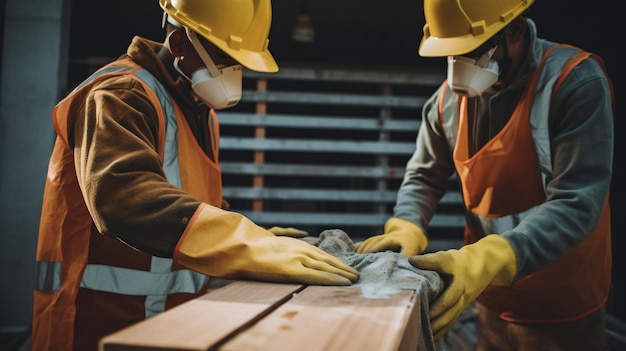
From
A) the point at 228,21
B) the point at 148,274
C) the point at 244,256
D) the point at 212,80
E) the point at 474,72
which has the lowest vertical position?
the point at 148,274

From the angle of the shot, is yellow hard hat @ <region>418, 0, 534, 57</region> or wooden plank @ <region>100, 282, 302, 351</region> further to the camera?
yellow hard hat @ <region>418, 0, 534, 57</region>

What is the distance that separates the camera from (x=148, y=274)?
2.00 metres

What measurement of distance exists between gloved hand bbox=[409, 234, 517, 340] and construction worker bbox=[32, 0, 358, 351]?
0.92 ft

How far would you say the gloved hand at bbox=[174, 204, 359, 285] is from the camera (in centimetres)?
148

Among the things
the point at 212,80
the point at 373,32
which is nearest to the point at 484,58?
the point at 212,80

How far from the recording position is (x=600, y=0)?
4.57 meters

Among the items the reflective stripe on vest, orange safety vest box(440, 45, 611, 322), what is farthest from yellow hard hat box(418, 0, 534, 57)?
the reflective stripe on vest

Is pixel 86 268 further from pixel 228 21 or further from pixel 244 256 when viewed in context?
pixel 228 21

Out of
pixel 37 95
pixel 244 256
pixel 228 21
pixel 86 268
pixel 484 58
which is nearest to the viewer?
pixel 244 256

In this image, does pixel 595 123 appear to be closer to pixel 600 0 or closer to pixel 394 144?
pixel 600 0

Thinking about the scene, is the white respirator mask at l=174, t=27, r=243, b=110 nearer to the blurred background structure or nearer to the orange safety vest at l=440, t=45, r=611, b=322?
the orange safety vest at l=440, t=45, r=611, b=322

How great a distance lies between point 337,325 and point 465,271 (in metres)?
0.79

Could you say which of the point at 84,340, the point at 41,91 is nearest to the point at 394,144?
the point at 41,91

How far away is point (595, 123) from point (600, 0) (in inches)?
121
